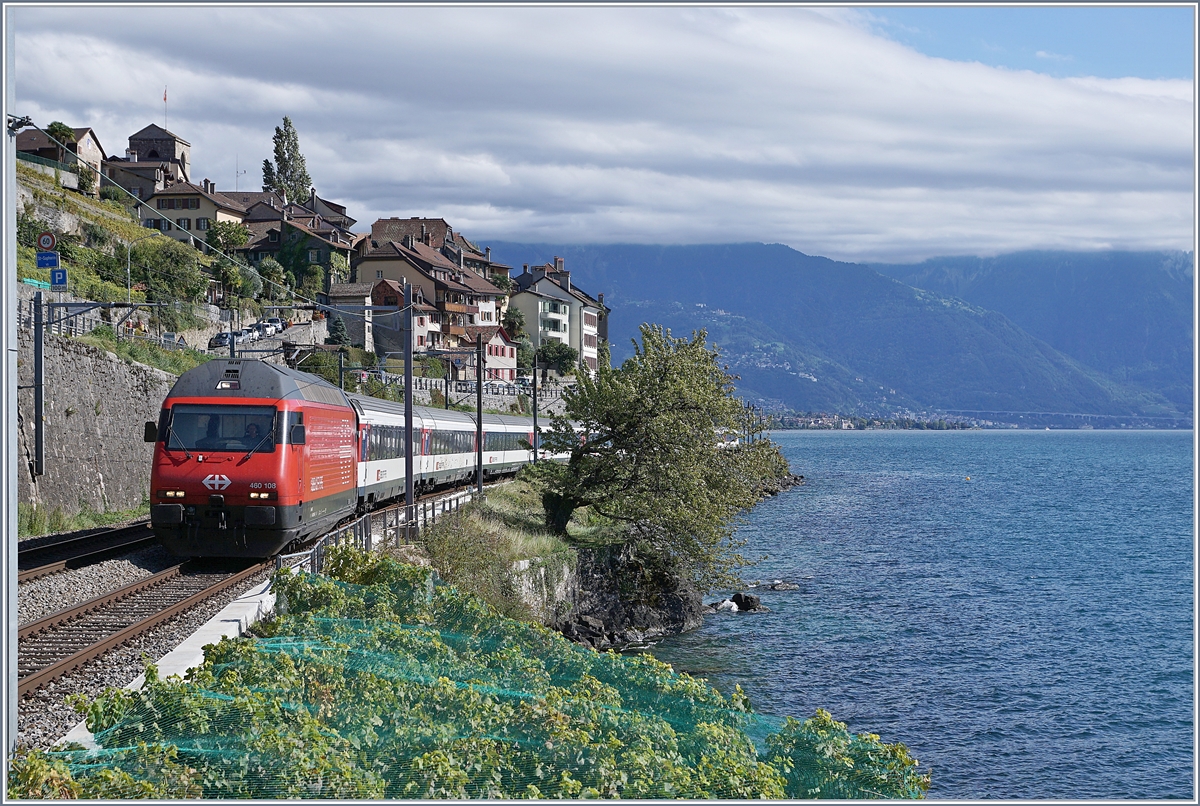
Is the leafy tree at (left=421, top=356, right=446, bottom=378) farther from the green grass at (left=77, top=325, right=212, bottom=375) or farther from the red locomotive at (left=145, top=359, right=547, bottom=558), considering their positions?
the red locomotive at (left=145, top=359, right=547, bottom=558)

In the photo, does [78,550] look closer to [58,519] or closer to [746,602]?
[58,519]

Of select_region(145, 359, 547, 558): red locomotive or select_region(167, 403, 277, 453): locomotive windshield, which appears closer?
select_region(145, 359, 547, 558): red locomotive

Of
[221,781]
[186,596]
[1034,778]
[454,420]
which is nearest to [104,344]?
[454,420]

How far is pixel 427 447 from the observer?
3872cm

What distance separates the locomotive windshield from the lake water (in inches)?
533

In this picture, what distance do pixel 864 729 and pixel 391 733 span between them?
18.7 metres

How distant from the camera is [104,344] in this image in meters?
37.8

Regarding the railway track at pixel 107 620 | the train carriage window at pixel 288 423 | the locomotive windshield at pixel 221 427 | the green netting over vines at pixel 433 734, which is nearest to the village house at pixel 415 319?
the train carriage window at pixel 288 423

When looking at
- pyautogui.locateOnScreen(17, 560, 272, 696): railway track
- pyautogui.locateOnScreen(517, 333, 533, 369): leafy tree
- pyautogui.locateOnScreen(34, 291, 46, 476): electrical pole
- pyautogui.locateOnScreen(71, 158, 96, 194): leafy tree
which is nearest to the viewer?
pyautogui.locateOnScreen(17, 560, 272, 696): railway track

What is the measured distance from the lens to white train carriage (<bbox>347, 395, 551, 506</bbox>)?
3070 cm

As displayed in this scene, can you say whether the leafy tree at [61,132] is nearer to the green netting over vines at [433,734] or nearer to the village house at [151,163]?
the village house at [151,163]

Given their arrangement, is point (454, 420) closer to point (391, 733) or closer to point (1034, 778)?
point (1034, 778)

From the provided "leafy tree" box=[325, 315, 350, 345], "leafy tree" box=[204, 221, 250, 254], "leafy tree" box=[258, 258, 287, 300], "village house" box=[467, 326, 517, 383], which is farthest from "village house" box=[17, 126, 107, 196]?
"village house" box=[467, 326, 517, 383]

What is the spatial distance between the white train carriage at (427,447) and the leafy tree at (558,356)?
52.6m
